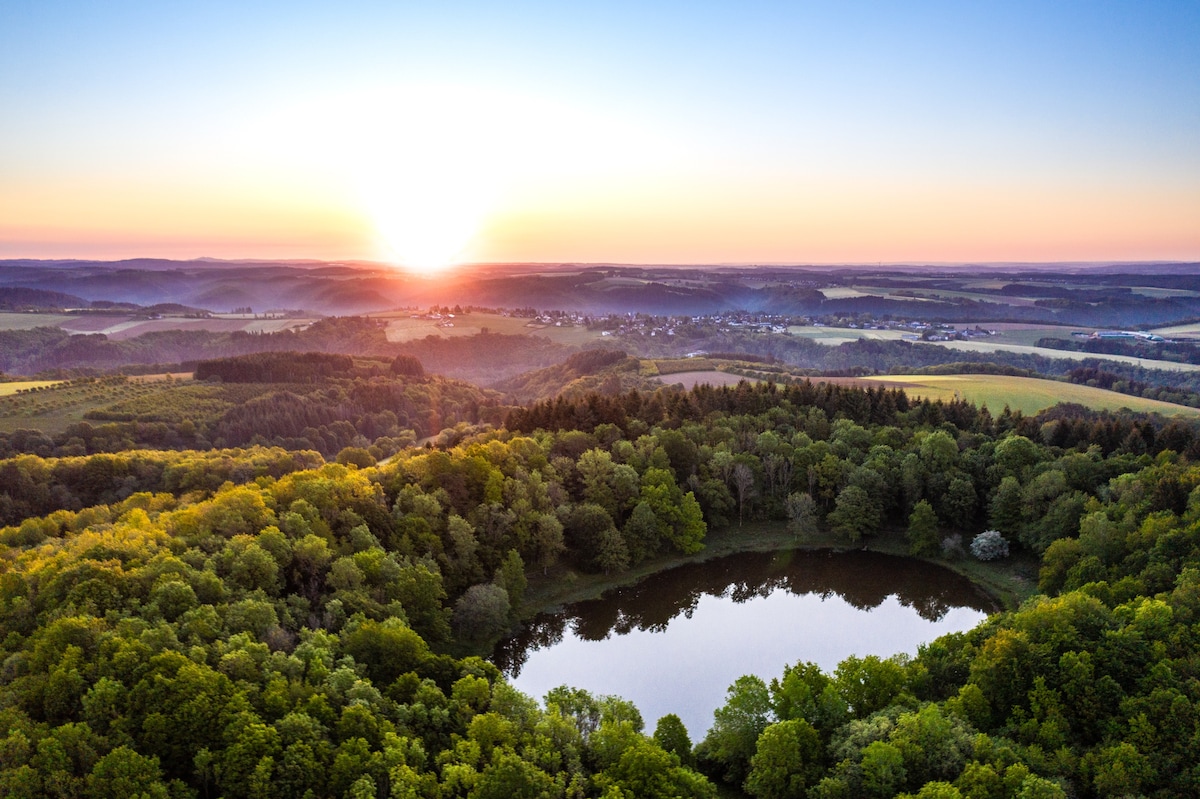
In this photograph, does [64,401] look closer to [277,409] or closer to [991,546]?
[277,409]

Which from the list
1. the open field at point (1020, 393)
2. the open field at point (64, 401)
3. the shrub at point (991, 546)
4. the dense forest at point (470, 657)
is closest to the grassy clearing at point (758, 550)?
the shrub at point (991, 546)

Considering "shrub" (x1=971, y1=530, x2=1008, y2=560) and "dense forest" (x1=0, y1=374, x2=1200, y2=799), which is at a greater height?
"dense forest" (x1=0, y1=374, x2=1200, y2=799)

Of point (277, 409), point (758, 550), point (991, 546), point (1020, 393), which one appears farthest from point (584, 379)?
point (991, 546)

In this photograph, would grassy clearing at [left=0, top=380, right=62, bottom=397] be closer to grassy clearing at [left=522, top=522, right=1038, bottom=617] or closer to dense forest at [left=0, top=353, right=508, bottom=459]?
dense forest at [left=0, top=353, right=508, bottom=459]

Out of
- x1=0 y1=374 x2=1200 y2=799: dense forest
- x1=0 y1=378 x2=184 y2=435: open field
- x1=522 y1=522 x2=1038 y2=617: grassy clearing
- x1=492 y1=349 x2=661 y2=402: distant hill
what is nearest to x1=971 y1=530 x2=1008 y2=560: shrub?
Answer: x1=0 y1=374 x2=1200 y2=799: dense forest

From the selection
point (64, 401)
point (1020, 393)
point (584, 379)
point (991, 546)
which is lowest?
point (991, 546)

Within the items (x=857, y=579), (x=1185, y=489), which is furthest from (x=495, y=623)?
(x=1185, y=489)

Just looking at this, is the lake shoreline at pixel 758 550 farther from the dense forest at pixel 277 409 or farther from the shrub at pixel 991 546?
the dense forest at pixel 277 409

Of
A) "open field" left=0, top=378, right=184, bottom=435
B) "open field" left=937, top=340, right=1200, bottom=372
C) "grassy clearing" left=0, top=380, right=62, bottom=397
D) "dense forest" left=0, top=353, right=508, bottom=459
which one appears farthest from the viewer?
"open field" left=937, top=340, right=1200, bottom=372
